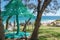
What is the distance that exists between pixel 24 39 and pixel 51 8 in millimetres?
1715

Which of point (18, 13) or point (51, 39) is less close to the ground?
point (18, 13)

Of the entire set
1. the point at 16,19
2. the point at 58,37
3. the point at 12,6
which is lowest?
the point at 58,37

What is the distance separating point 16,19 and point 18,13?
1.08ft

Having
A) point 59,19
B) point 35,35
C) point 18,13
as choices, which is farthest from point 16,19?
point 59,19

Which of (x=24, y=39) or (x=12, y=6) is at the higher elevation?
(x=12, y=6)

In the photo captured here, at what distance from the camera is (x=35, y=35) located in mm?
7086

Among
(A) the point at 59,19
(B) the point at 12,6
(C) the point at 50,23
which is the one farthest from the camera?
(A) the point at 59,19

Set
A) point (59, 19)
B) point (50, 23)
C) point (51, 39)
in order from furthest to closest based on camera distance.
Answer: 1. point (59, 19)
2. point (50, 23)
3. point (51, 39)

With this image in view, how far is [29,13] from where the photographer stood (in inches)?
A: 289

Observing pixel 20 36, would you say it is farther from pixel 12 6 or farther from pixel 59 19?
pixel 59 19

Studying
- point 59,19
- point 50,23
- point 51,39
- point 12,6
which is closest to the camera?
point 12,6

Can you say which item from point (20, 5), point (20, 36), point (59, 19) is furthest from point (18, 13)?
point (59, 19)

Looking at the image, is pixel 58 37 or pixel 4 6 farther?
pixel 58 37

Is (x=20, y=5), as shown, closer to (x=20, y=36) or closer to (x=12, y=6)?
(x=12, y=6)
